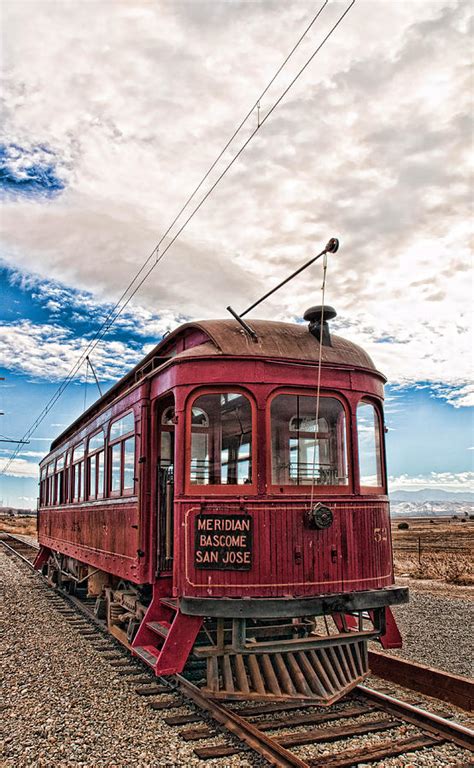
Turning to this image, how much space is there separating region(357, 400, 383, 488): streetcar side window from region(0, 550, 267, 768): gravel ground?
9.33ft

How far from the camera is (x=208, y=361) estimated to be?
20.6ft

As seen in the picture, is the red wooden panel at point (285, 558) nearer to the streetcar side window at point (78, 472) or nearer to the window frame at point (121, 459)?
the window frame at point (121, 459)

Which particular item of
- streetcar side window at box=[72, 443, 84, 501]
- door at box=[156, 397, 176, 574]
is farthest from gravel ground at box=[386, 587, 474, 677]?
streetcar side window at box=[72, 443, 84, 501]

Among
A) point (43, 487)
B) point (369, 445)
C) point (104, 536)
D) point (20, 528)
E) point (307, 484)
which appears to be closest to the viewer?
point (307, 484)

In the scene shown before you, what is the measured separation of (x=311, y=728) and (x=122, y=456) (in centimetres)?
397

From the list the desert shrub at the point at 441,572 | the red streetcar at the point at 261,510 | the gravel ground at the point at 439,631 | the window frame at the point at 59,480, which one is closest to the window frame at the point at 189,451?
the red streetcar at the point at 261,510

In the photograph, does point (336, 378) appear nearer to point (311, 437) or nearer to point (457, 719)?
point (311, 437)

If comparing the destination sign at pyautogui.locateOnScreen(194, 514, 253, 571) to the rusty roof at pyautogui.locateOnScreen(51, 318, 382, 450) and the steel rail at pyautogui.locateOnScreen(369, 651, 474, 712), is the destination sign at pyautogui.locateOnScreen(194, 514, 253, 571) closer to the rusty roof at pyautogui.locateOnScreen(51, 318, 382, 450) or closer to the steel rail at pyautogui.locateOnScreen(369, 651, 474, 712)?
Result: the rusty roof at pyautogui.locateOnScreen(51, 318, 382, 450)

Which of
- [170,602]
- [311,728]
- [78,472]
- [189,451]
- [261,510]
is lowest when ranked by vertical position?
[311,728]

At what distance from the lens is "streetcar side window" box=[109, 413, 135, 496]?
779 centimetres

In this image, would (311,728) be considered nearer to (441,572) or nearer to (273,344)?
(273,344)

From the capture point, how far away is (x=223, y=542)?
5906 mm

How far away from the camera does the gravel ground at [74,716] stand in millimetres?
4902

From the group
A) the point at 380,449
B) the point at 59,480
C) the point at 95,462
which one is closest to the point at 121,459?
the point at 95,462
